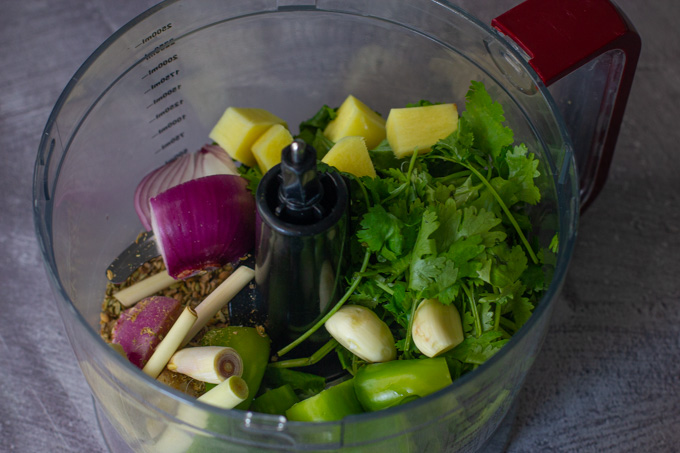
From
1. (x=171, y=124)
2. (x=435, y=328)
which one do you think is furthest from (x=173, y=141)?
(x=435, y=328)

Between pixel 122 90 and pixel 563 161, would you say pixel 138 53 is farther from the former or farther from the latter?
pixel 563 161

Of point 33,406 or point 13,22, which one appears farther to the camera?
point 13,22

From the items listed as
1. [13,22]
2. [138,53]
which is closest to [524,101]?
[138,53]

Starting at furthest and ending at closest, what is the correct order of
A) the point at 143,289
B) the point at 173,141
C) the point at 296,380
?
the point at 173,141, the point at 143,289, the point at 296,380

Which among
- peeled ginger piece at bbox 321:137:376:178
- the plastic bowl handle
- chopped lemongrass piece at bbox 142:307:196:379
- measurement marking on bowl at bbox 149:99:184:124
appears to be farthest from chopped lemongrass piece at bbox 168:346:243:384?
the plastic bowl handle

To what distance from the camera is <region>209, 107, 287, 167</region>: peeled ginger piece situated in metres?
0.91

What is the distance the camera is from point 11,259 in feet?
3.29

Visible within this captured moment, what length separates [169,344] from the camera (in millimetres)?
770

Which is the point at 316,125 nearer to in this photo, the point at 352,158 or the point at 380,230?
the point at 352,158

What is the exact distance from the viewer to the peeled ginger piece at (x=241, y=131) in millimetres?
906

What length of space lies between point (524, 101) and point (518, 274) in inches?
8.9

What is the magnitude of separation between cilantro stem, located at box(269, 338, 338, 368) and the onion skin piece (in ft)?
0.41

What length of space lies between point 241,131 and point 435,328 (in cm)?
36

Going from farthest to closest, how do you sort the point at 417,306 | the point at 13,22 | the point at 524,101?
the point at 13,22 → the point at 524,101 → the point at 417,306
